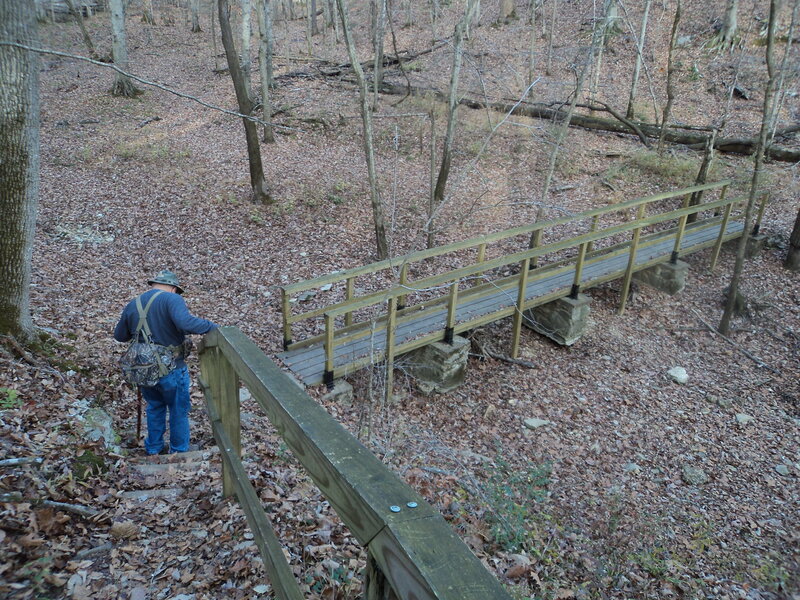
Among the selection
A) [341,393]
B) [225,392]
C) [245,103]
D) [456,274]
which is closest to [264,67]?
[245,103]

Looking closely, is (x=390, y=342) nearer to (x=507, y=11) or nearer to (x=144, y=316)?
(x=144, y=316)

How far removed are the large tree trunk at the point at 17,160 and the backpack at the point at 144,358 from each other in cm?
144

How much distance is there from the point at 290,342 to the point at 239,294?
8.79 ft

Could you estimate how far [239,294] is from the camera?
30.4ft

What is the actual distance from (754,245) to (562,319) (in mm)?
6049

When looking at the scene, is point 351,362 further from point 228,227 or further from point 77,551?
point 228,227

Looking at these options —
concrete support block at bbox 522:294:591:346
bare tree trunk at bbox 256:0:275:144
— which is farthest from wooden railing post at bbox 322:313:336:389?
bare tree trunk at bbox 256:0:275:144

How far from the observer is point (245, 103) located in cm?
1135

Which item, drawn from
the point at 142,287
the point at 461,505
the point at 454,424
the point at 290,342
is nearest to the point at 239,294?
the point at 142,287

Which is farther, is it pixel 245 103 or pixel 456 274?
pixel 245 103

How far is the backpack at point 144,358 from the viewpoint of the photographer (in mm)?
4688

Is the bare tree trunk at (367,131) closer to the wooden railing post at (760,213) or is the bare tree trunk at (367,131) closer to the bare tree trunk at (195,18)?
the wooden railing post at (760,213)

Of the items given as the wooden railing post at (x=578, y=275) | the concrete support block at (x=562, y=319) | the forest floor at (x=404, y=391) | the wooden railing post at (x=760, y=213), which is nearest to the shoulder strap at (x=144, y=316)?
the forest floor at (x=404, y=391)

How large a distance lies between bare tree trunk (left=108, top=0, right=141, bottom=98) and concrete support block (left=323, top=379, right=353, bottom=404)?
1679cm
